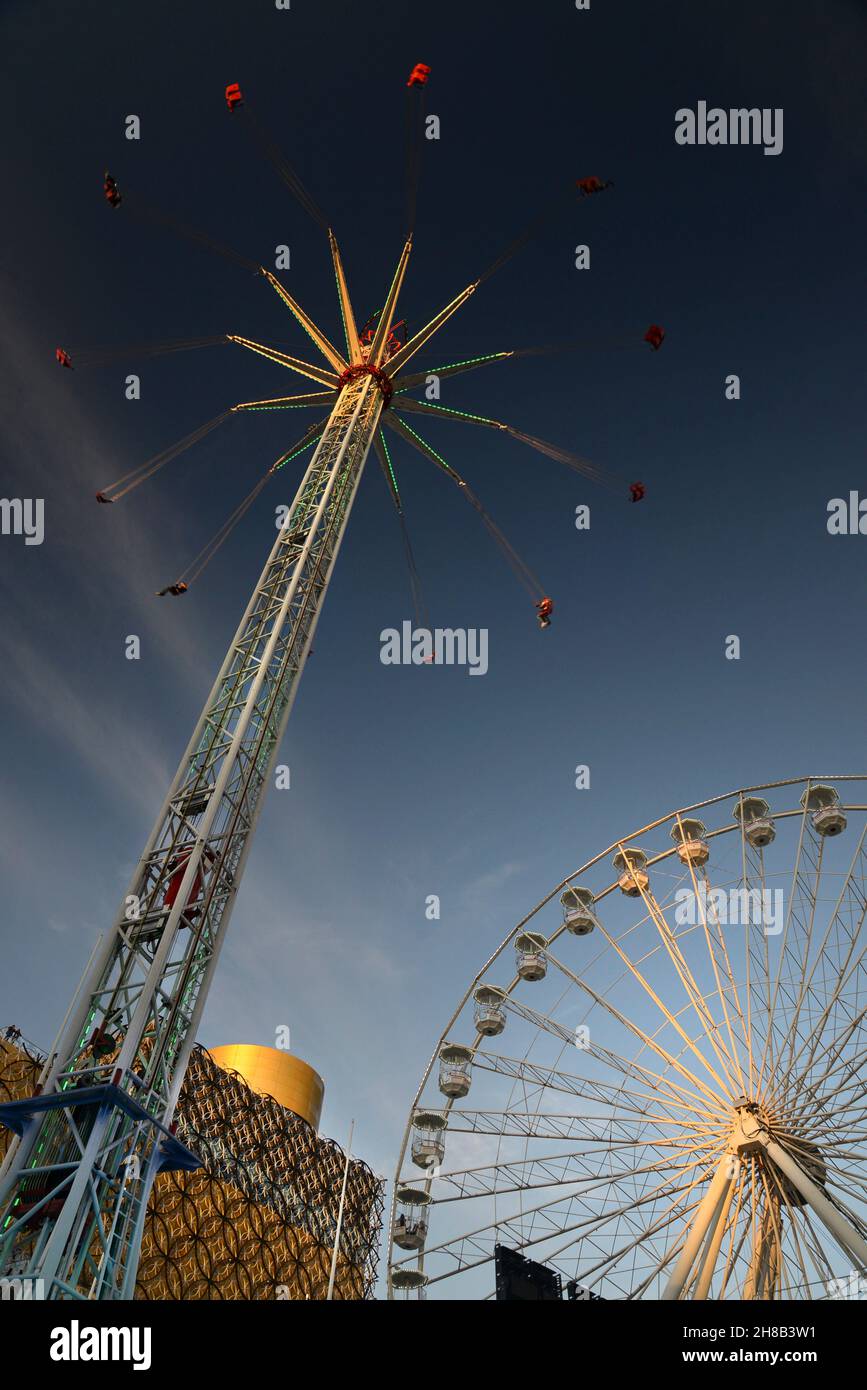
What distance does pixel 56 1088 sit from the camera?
59.6ft

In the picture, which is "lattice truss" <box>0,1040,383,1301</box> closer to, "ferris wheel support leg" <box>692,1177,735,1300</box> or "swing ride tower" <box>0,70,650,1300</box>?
"swing ride tower" <box>0,70,650,1300</box>

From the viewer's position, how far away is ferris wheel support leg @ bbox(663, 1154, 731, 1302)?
25.3 metres

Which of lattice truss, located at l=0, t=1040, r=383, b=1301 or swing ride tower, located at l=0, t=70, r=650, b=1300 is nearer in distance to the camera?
swing ride tower, located at l=0, t=70, r=650, b=1300

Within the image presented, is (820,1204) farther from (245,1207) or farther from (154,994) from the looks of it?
(245,1207)

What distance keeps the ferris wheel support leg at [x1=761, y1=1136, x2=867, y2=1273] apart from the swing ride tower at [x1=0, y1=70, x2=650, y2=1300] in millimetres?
15396

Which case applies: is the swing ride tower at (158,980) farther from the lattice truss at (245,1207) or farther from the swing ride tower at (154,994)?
the lattice truss at (245,1207)

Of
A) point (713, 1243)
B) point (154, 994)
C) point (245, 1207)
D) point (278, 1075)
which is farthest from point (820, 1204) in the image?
point (278, 1075)

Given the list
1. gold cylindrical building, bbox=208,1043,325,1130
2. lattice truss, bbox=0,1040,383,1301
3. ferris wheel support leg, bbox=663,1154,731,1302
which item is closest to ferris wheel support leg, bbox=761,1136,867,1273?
ferris wheel support leg, bbox=663,1154,731,1302

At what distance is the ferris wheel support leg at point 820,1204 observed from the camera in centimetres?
2309

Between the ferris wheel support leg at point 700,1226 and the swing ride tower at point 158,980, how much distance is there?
1346 cm

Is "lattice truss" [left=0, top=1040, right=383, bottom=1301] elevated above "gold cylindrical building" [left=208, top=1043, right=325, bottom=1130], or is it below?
below
